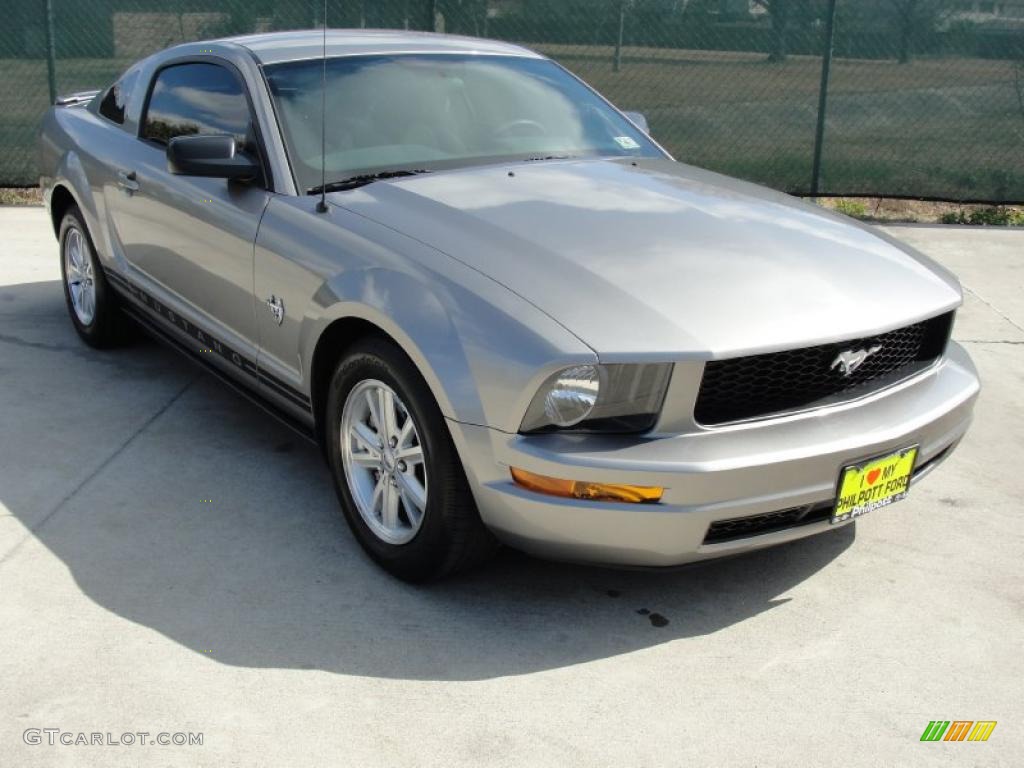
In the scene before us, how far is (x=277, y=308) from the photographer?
157 inches

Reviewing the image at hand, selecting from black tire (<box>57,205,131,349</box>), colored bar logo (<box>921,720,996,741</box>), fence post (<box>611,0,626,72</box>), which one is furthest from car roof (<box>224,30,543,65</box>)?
fence post (<box>611,0,626,72</box>)

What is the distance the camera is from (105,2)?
34.0 ft

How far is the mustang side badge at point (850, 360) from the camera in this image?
10.9ft

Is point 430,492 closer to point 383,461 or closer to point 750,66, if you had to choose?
point 383,461

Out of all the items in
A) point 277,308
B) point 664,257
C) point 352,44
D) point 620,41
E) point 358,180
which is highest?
point 352,44

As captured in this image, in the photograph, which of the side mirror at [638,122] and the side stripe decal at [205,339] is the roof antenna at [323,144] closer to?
the side stripe decal at [205,339]

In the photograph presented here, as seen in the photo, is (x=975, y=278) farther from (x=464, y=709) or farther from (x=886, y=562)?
(x=464, y=709)

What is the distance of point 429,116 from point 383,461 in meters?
1.47

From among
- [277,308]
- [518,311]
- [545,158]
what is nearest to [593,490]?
[518,311]

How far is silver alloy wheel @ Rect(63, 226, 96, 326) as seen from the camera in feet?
19.1

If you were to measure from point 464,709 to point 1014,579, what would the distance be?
1904 mm

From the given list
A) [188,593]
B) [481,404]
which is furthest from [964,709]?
[188,593]

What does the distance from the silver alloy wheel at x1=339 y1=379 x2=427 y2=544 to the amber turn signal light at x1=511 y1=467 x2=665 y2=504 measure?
42cm
